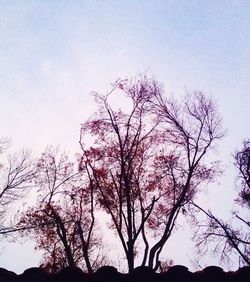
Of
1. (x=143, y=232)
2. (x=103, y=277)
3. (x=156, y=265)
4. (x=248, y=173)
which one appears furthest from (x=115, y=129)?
(x=103, y=277)

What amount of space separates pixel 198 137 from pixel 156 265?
580 cm

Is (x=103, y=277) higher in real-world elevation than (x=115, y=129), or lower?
lower

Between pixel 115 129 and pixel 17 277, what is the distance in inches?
372

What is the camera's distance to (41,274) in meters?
6.77

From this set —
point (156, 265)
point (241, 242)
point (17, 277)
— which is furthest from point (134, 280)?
point (241, 242)

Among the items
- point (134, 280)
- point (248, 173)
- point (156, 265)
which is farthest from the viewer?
point (248, 173)

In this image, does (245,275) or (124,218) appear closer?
(245,275)

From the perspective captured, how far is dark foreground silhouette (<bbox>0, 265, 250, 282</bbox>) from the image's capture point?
6746mm

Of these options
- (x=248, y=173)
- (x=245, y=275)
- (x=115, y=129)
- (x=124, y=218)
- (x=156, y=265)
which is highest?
(x=115, y=129)

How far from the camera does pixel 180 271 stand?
22.6ft

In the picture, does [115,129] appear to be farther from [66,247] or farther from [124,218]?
[66,247]

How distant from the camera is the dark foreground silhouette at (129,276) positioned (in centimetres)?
675

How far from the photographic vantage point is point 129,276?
268 inches

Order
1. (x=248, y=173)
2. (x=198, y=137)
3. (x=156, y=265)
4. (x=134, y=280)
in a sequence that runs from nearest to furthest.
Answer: (x=134, y=280), (x=156, y=265), (x=198, y=137), (x=248, y=173)
